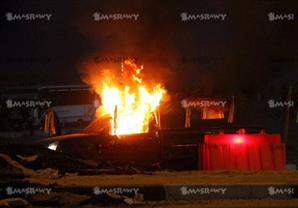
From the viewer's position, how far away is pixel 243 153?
1088 cm

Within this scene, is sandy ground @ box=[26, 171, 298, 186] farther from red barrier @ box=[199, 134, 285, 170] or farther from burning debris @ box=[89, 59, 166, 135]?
burning debris @ box=[89, 59, 166, 135]

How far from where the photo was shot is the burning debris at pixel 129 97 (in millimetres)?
16406

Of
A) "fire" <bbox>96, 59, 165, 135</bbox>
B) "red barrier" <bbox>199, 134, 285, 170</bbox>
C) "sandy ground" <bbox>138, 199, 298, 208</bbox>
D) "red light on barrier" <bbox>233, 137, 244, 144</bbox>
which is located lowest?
"sandy ground" <bbox>138, 199, 298, 208</bbox>

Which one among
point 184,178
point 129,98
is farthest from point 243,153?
point 129,98

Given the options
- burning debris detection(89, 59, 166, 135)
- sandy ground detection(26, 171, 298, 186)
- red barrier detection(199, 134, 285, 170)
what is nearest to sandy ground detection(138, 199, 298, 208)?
sandy ground detection(26, 171, 298, 186)

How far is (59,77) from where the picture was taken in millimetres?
32531

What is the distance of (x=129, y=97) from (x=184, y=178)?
872 cm

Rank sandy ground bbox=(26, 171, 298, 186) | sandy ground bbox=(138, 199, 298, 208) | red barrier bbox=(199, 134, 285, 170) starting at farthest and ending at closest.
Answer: red barrier bbox=(199, 134, 285, 170)
sandy ground bbox=(26, 171, 298, 186)
sandy ground bbox=(138, 199, 298, 208)

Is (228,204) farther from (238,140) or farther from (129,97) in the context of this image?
(129,97)

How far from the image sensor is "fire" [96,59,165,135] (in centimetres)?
1644

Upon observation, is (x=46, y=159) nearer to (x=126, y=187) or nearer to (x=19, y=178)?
(x=19, y=178)

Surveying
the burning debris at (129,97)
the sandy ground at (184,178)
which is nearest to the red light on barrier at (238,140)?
the sandy ground at (184,178)

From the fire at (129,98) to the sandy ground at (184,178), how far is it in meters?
5.65

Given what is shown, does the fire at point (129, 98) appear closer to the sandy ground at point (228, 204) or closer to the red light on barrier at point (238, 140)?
the red light on barrier at point (238, 140)
